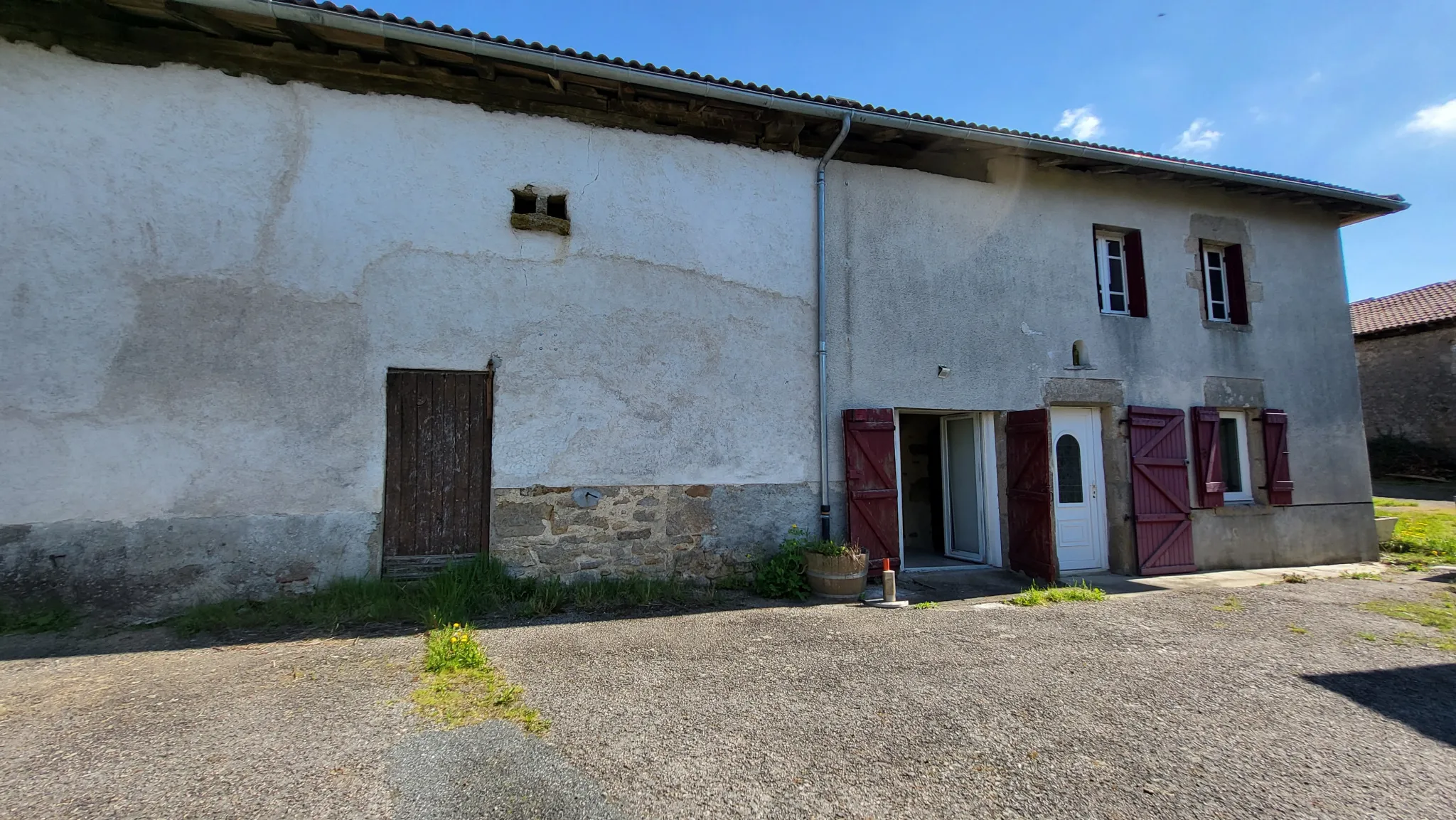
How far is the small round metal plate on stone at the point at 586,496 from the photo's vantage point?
542 cm

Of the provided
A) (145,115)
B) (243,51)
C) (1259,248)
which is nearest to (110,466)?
(145,115)

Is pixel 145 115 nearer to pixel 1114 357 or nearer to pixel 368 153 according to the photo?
pixel 368 153

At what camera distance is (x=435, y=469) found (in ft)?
17.2

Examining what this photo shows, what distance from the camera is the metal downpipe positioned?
19.7ft

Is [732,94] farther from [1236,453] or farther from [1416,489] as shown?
[1416,489]

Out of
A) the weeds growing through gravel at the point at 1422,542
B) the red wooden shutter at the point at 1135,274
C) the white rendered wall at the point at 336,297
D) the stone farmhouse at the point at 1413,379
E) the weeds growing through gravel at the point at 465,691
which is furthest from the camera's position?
the stone farmhouse at the point at 1413,379

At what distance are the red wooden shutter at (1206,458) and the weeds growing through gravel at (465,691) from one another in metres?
7.77

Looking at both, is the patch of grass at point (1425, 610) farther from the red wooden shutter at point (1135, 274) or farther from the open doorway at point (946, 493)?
the red wooden shutter at point (1135, 274)

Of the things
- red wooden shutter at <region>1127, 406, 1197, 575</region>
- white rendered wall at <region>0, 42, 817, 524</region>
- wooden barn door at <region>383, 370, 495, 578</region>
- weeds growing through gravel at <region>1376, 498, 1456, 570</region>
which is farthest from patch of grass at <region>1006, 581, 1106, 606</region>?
weeds growing through gravel at <region>1376, 498, 1456, 570</region>

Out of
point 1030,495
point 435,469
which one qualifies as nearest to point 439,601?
point 435,469

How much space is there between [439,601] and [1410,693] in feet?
19.8

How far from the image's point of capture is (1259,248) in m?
8.19

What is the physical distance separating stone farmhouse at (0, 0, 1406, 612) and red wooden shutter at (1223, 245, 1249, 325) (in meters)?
0.83

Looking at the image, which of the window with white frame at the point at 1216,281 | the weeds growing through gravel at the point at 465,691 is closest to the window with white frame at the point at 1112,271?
the window with white frame at the point at 1216,281
